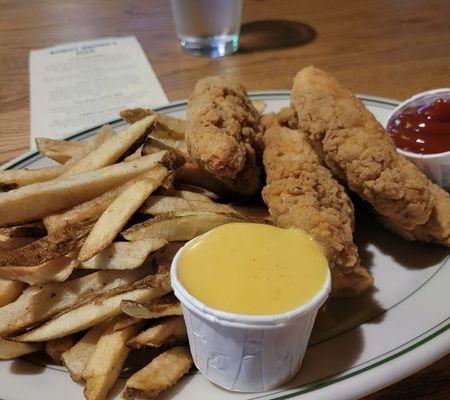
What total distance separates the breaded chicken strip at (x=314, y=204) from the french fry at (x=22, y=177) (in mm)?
723

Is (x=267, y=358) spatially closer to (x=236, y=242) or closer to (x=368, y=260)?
(x=236, y=242)

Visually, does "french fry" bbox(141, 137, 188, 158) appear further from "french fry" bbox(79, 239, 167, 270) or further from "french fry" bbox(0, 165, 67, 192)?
"french fry" bbox(79, 239, 167, 270)

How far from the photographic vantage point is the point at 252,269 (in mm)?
1219

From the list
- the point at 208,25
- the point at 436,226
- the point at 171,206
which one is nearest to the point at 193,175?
the point at 171,206

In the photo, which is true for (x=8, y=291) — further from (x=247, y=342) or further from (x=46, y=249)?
(x=247, y=342)

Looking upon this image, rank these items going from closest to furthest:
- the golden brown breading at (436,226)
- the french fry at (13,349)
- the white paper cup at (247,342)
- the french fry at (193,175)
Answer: the white paper cup at (247,342), the french fry at (13,349), the golden brown breading at (436,226), the french fry at (193,175)

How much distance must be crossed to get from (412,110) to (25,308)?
156 centimetres

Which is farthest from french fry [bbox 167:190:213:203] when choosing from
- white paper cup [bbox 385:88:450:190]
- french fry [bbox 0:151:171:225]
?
white paper cup [bbox 385:88:450:190]

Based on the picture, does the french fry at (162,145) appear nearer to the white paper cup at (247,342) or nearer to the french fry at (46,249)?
the french fry at (46,249)

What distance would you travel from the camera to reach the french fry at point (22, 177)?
5.54 ft

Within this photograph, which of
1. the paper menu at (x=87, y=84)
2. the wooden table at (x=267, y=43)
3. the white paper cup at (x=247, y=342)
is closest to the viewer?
the white paper cup at (x=247, y=342)

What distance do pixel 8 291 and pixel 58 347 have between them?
0.78 feet

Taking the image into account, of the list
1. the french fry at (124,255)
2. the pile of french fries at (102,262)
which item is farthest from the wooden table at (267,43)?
the french fry at (124,255)

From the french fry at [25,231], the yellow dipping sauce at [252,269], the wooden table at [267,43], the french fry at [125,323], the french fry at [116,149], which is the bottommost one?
the wooden table at [267,43]
